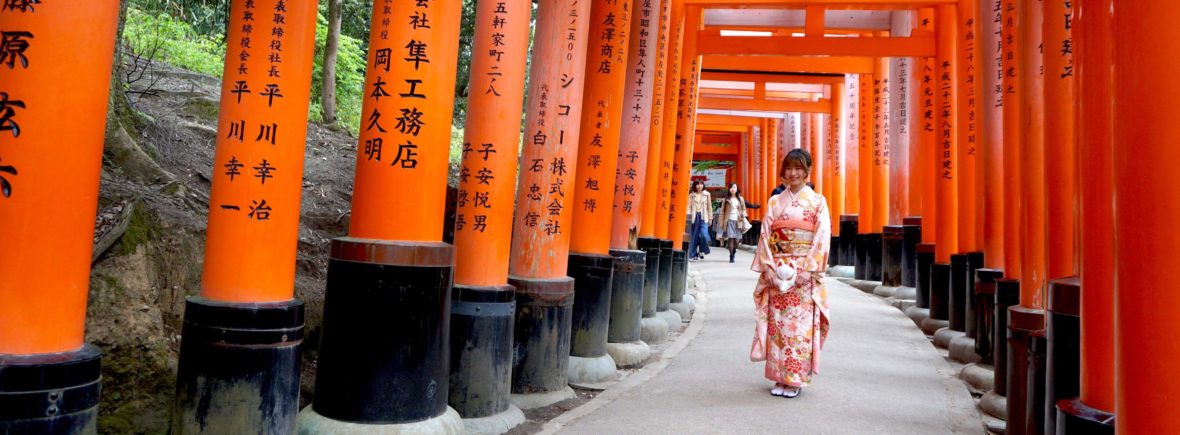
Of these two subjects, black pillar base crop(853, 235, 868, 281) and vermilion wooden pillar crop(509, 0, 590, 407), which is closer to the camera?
vermilion wooden pillar crop(509, 0, 590, 407)

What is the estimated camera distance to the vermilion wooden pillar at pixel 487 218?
4523mm

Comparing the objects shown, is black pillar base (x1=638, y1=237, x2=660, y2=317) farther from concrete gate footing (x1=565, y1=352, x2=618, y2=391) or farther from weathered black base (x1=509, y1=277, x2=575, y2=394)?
weathered black base (x1=509, y1=277, x2=575, y2=394)

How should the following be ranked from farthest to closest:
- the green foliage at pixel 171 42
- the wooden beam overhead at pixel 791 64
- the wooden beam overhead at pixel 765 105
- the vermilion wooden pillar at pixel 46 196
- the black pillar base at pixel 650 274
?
the wooden beam overhead at pixel 765 105 < the wooden beam overhead at pixel 791 64 < the green foliage at pixel 171 42 < the black pillar base at pixel 650 274 < the vermilion wooden pillar at pixel 46 196

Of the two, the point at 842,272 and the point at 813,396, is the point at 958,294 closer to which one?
the point at 813,396

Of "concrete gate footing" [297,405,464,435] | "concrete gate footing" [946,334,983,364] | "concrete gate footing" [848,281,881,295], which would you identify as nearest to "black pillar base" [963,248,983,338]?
"concrete gate footing" [946,334,983,364]

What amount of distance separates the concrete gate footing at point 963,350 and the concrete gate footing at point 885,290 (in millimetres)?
4135

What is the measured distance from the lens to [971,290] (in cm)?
704

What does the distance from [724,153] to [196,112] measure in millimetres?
26920

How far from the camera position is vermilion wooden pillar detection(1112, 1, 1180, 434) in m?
1.42

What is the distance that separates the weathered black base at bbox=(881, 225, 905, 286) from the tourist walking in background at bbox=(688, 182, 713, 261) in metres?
5.69

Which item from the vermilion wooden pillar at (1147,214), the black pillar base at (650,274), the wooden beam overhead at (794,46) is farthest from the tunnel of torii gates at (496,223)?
the wooden beam overhead at (794,46)

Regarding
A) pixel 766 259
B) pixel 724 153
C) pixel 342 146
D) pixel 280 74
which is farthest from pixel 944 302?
pixel 724 153

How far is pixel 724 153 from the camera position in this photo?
34406 millimetres

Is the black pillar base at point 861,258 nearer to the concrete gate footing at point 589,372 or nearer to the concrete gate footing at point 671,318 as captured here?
the concrete gate footing at point 671,318
